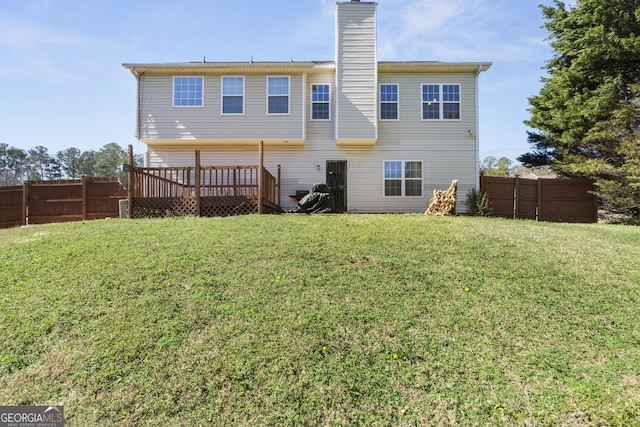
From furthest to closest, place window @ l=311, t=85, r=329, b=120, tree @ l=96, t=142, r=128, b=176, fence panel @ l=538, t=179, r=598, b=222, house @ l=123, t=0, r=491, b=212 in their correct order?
tree @ l=96, t=142, r=128, b=176 → fence panel @ l=538, t=179, r=598, b=222 → window @ l=311, t=85, r=329, b=120 → house @ l=123, t=0, r=491, b=212

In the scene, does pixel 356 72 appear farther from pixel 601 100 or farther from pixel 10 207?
pixel 10 207

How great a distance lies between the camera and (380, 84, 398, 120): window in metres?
13.4

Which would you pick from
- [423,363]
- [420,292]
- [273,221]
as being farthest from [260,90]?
[423,363]

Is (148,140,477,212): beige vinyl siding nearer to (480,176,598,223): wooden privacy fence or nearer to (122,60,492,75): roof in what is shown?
(480,176,598,223): wooden privacy fence

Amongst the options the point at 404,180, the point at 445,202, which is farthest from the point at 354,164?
the point at 445,202

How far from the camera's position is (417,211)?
529 inches

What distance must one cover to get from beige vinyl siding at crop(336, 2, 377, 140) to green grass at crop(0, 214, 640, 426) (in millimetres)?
7457

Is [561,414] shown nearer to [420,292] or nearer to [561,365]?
[561,365]

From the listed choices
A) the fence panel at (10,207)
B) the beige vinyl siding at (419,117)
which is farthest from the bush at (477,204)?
the fence panel at (10,207)

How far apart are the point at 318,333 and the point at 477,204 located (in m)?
10.6

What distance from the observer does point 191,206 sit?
33.0 feet

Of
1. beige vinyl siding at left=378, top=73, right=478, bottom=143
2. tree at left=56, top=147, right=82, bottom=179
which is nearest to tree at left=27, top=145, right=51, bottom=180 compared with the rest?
tree at left=56, top=147, right=82, bottom=179

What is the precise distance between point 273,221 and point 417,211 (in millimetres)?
Answer: 6991

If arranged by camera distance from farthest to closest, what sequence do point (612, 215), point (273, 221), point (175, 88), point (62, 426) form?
point (612, 215) → point (175, 88) → point (273, 221) → point (62, 426)
